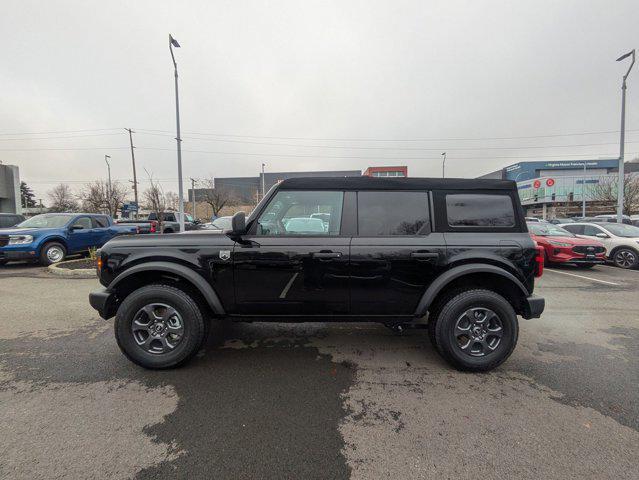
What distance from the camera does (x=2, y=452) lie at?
211 cm

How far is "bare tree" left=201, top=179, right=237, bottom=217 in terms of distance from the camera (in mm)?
44562

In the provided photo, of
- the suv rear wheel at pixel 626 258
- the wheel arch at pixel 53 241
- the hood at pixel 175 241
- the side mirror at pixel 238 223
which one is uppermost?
the side mirror at pixel 238 223

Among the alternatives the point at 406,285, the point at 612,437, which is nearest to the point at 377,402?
the point at 406,285

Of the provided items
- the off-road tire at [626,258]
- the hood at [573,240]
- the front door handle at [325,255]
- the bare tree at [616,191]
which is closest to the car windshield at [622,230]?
the off-road tire at [626,258]

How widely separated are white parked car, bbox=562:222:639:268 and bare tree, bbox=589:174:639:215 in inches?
970

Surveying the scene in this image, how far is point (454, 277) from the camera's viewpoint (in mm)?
3092

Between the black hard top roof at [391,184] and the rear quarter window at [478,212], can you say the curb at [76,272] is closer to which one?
the black hard top roof at [391,184]

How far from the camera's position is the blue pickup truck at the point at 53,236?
29.6 feet

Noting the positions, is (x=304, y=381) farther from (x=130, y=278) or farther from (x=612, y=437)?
(x=612, y=437)

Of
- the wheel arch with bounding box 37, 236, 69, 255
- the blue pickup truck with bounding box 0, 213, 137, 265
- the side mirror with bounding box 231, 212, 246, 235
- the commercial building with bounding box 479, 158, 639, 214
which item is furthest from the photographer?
the commercial building with bounding box 479, 158, 639, 214

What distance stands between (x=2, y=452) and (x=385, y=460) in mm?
2578

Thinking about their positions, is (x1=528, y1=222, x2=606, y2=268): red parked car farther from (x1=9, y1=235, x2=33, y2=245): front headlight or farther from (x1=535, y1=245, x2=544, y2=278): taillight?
(x1=9, y1=235, x2=33, y2=245): front headlight

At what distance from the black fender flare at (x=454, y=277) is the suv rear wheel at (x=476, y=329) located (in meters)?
0.20

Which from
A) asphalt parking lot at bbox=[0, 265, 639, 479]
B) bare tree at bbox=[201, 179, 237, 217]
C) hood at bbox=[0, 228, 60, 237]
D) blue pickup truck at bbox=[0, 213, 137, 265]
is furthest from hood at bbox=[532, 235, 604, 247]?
bare tree at bbox=[201, 179, 237, 217]
